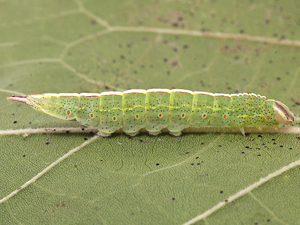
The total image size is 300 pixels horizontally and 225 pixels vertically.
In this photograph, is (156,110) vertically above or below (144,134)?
above

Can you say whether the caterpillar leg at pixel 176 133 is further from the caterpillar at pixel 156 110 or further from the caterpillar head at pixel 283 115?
the caterpillar head at pixel 283 115

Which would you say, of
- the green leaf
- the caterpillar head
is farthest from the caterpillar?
the green leaf

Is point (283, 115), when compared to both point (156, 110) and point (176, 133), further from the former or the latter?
point (156, 110)

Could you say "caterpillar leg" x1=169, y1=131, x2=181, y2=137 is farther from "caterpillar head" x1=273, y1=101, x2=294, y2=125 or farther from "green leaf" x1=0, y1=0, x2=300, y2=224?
"caterpillar head" x1=273, y1=101, x2=294, y2=125

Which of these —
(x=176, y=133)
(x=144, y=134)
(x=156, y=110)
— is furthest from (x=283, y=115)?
(x=144, y=134)

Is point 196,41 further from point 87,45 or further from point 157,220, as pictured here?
point 157,220

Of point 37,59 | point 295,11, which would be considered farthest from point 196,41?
point 37,59

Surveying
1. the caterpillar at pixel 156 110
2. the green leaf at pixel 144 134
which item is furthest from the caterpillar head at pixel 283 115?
the green leaf at pixel 144 134

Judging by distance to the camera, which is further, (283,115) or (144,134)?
(144,134)
